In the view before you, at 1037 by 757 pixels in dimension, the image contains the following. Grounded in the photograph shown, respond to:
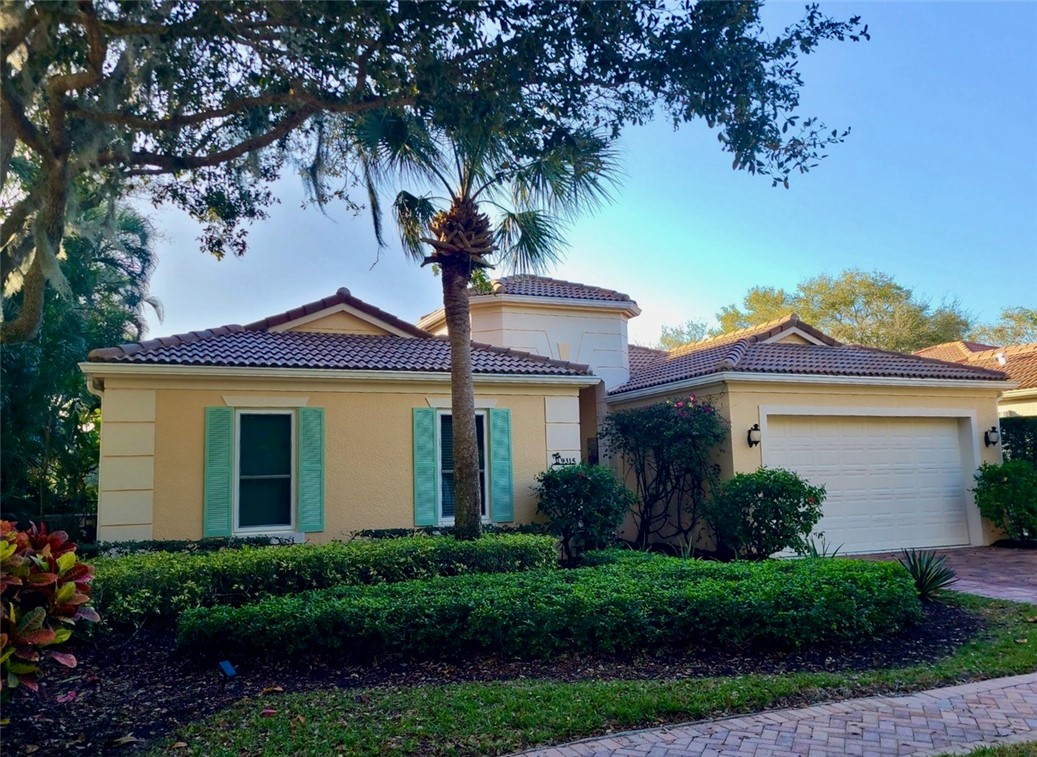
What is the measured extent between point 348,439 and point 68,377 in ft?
24.9

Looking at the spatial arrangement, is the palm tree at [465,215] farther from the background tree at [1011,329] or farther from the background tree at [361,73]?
the background tree at [1011,329]

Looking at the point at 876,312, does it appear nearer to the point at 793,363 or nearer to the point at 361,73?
the point at 793,363

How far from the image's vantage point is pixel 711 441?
41.1ft

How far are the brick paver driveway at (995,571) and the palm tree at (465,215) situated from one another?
6826mm

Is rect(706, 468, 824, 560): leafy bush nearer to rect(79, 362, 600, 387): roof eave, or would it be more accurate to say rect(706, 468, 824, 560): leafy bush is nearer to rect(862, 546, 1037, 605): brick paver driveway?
rect(862, 546, 1037, 605): brick paver driveway

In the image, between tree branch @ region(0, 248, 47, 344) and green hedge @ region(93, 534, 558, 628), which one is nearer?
green hedge @ region(93, 534, 558, 628)

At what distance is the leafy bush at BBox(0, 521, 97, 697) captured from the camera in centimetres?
379

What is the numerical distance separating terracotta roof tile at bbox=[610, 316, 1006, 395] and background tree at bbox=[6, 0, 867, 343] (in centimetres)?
627

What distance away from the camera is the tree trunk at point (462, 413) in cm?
934

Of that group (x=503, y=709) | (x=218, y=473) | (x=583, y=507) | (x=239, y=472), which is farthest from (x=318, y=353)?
(x=503, y=709)

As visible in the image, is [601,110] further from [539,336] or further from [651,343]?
[651,343]

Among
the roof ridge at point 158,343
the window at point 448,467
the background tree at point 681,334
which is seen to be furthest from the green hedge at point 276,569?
the background tree at point 681,334

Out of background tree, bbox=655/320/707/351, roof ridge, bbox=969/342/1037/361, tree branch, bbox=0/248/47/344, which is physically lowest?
tree branch, bbox=0/248/47/344

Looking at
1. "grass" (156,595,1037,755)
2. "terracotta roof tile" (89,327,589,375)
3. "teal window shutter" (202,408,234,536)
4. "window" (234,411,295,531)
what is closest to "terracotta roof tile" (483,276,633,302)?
"terracotta roof tile" (89,327,589,375)
